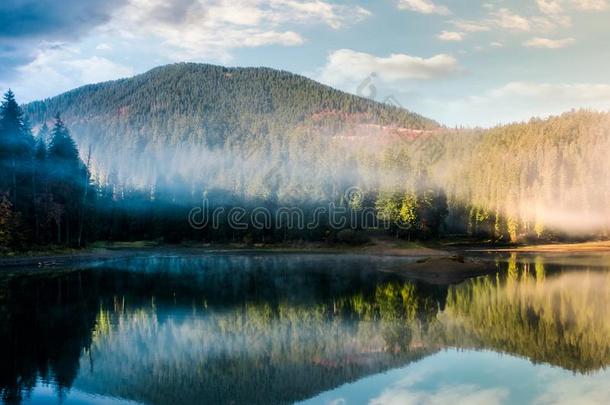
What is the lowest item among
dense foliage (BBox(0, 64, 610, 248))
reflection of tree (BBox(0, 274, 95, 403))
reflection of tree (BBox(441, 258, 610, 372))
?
reflection of tree (BBox(441, 258, 610, 372))

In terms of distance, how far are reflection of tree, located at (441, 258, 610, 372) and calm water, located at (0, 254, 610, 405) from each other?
0.45 feet

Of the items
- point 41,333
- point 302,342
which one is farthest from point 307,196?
point 41,333

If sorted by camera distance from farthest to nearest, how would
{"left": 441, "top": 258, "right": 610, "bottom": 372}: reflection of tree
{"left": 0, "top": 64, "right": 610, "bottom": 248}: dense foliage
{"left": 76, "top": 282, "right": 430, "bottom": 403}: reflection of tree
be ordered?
1. {"left": 0, "top": 64, "right": 610, "bottom": 248}: dense foliage
2. {"left": 441, "top": 258, "right": 610, "bottom": 372}: reflection of tree
3. {"left": 76, "top": 282, "right": 430, "bottom": 403}: reflection of tree

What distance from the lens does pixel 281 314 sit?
141ft

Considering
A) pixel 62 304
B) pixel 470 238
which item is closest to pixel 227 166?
pixel 470 238

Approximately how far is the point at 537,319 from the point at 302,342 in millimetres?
18925

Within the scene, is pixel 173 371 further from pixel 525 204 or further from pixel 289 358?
pixel 525 204

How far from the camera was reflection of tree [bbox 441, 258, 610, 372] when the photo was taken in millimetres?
32000

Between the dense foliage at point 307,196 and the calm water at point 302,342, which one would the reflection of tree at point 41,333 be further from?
the dense foliage at point 307,196

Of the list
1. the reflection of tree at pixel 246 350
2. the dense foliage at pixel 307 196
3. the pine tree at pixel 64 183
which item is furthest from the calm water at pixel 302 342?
the dense foliage at pixel 307 196

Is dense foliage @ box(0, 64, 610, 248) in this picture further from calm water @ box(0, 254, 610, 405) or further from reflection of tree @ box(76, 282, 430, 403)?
reflection of tree @ box(76, 282, 430, 403)

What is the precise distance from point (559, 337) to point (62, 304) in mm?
37474

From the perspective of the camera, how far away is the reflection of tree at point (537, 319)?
32000 millimetres

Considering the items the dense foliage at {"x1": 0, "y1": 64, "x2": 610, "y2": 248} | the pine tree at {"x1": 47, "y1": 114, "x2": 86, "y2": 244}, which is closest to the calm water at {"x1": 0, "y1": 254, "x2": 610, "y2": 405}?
the pine tree at {"x1": 47, "y1": 114, "x2": 86, "y2": 244}
